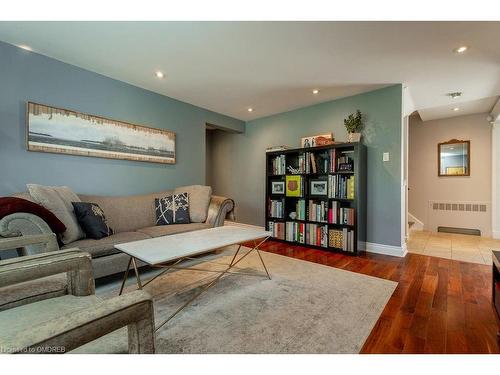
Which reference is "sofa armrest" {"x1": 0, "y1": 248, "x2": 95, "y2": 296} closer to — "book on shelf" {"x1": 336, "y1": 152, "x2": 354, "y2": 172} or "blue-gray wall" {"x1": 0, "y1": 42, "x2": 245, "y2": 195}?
"blue-gray wall" {"x1": 0, "y1": 42, "x2": 245, "y2": 195}

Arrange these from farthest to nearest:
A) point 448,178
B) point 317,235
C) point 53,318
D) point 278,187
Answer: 1. point 448,178
2. point 278,187
3. point 317,235
4. point 53,318

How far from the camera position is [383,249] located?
3082 mm

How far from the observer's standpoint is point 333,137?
3.55m

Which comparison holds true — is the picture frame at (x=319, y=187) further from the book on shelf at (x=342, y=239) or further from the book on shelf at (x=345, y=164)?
the book on shelf at (x=342, y=239)

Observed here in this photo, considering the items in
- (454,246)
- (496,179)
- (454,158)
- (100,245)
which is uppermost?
(454,158)

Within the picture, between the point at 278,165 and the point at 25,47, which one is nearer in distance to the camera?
the point at 25,47

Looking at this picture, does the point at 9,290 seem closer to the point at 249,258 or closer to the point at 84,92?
the point at 249,258

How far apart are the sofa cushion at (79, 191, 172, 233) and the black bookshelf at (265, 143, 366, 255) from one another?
6.05 feet

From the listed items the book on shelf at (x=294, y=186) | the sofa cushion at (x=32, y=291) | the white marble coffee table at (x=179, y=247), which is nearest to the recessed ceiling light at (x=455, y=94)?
the book on shelf at (x=294, y=186)

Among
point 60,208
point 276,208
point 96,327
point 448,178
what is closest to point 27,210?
point 60,208

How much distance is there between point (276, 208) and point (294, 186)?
0.48 meters

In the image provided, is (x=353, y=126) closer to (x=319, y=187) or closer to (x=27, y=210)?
(x=319, y=187)
